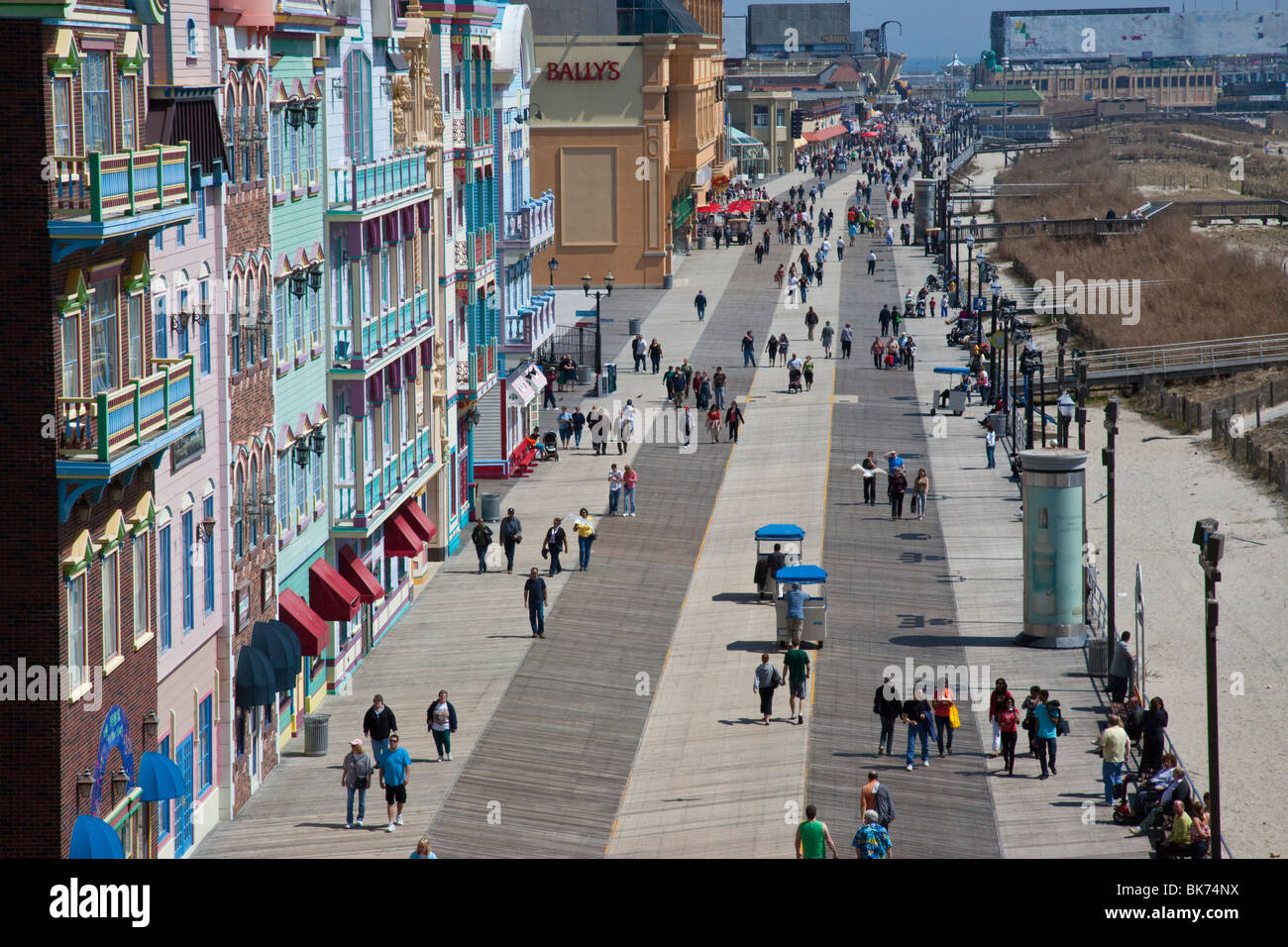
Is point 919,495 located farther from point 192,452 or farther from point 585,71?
point 585,71

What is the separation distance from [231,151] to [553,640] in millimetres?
11699

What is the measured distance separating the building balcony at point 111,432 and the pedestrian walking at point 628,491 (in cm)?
2253

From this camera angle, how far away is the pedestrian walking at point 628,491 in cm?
4181

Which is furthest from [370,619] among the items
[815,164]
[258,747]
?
[815,164]

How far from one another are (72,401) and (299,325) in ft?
33.9

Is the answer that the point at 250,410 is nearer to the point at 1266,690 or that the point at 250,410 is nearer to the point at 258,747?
the point at 258,747

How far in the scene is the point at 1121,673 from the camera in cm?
2717

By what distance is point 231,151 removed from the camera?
23.5m

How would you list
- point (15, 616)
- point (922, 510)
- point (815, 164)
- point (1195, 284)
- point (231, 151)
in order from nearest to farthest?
1. point (15, 616)
2. point (231, 151)
3. point (922, 510)
4. point (1195, 284)
5. point (815, 164)

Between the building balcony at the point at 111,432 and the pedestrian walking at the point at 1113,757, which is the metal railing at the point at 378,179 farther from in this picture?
→ the pedestrian walking at the point at 1113,757

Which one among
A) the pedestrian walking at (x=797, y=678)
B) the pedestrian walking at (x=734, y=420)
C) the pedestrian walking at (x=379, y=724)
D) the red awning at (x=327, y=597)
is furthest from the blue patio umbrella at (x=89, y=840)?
the pedestrian walking at (x=734, y=420)

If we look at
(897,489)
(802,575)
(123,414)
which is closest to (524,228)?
(897,489)

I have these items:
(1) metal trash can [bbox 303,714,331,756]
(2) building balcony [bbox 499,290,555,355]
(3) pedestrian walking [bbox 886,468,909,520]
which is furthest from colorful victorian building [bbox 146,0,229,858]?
(2) building balcony [bbox 499,290,555,355]

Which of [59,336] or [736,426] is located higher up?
[59,336]
